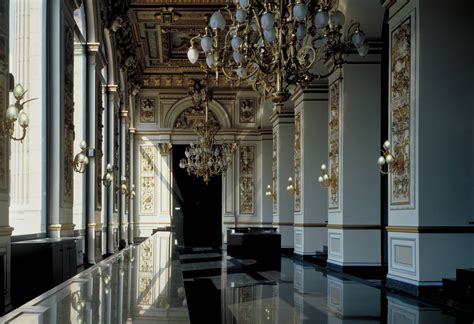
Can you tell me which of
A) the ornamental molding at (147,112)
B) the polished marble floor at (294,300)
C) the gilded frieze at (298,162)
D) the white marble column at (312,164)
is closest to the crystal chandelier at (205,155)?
the ornamental molding at (147,112)

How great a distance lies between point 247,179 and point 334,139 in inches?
494

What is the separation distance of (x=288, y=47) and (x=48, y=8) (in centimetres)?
501

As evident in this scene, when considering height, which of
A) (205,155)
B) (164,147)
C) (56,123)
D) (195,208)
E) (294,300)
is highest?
(164,147)

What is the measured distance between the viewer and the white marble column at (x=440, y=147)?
9141 mm

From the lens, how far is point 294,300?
347 inches

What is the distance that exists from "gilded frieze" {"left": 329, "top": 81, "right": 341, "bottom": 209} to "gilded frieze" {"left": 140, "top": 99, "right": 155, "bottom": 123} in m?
12.9

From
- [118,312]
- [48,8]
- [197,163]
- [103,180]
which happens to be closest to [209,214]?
[197,163]

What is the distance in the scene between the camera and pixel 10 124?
743cm

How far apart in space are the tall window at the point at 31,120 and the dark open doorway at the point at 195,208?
1574 cm

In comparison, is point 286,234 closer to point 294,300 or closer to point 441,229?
point 441,229

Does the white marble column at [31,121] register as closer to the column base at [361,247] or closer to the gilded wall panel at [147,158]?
the column base at [361,247]

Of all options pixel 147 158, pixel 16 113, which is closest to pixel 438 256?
pixel 16 113

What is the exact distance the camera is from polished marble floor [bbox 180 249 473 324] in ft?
23.9

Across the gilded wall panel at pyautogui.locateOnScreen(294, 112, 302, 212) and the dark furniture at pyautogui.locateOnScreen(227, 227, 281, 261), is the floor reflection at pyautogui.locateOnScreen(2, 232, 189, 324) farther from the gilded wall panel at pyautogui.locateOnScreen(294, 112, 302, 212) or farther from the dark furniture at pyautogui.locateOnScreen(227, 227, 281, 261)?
the dark furniture at pyautogui.locateOnScreen(227, 227, 281, 261)
